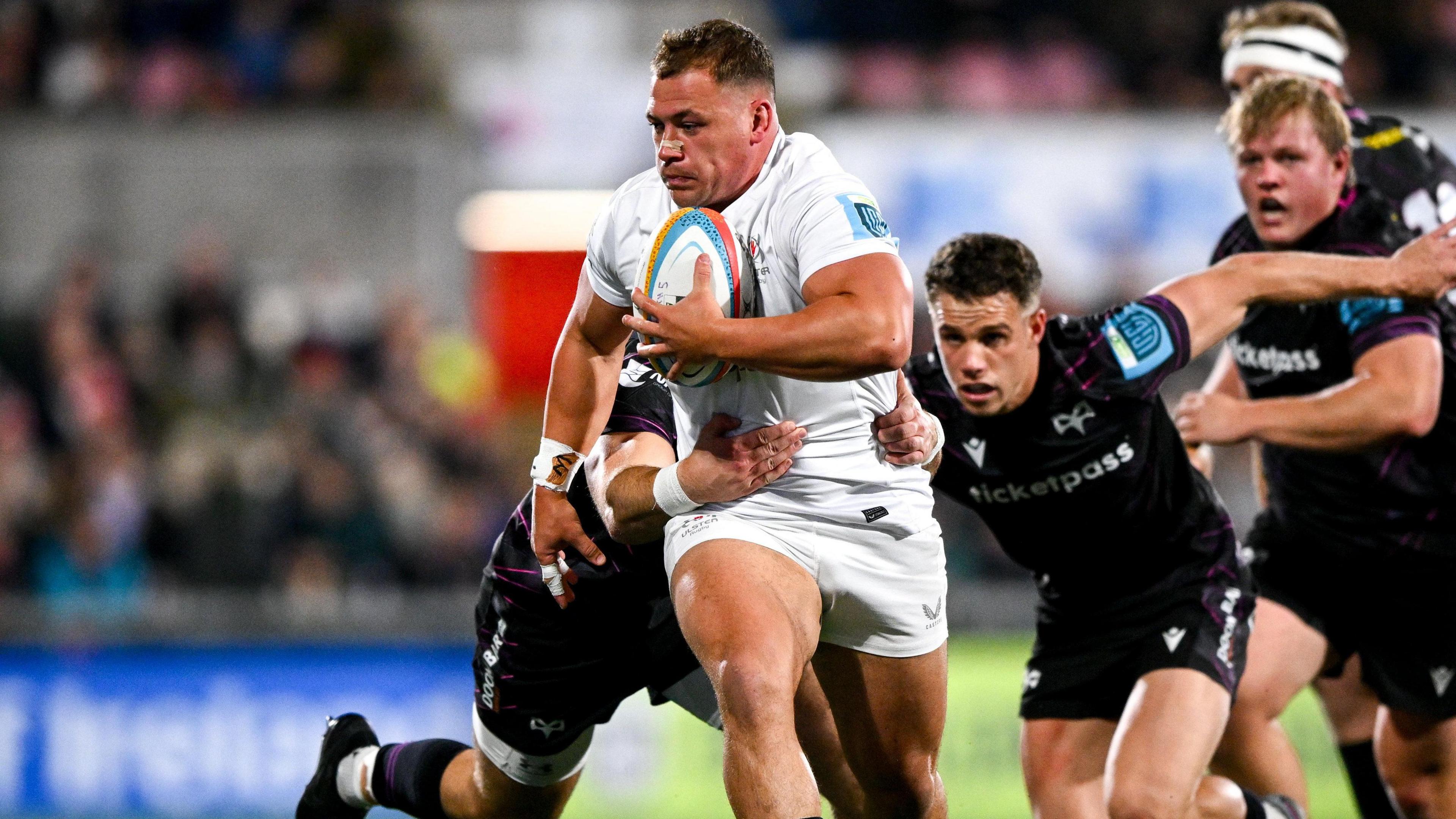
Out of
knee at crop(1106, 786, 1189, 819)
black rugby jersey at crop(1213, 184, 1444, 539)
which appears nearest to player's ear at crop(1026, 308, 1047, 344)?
black rugby jersey at crop(1213, 184, 1444, 539)

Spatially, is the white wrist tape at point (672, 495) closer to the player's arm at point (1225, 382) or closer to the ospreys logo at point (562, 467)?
the ospreys logo at point (562, 467)

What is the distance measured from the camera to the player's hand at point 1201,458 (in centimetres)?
588

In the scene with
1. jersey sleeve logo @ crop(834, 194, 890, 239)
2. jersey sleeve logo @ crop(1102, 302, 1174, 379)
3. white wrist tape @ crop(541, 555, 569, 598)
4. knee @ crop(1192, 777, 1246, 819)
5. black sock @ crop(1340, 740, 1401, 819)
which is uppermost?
jersey sleeve logo @ crop(834, 194, 890, 239)

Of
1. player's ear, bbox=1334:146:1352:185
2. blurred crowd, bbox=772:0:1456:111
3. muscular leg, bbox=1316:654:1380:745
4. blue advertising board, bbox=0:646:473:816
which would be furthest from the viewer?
blurred crowd, bbox=772:0:1456:111

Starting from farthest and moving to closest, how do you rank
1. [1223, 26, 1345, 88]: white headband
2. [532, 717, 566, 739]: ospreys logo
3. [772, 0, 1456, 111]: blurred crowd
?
[772, 0, 1456, 111]: blurred crowd < [1223, 26, 1345, 88]: white headband < [532, 717, 566, 739]: ospreys logo

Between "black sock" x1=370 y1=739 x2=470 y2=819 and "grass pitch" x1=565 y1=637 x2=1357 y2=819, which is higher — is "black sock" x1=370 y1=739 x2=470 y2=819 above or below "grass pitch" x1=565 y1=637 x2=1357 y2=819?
above

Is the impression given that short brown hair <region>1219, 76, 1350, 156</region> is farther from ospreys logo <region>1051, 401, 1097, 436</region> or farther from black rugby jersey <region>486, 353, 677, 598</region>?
black rugby jersey <region>486, 353, 677, 598</region>

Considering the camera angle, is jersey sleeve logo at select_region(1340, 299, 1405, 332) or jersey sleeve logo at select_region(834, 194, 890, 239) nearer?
jersey sleeve logo at select_region(834, 194, 890, 239)

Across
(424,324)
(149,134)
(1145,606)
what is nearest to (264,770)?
(424,324)

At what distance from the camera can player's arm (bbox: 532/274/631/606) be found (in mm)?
→ 5301

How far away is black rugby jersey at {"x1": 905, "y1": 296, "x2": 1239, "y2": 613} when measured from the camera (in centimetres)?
546

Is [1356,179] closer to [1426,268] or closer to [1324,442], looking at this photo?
[1426,268]

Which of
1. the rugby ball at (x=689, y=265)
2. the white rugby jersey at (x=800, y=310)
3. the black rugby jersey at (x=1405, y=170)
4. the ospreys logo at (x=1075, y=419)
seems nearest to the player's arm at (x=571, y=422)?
the white rugby jersey at (x=800, y=310)

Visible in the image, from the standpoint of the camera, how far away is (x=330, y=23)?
14.8 metres
